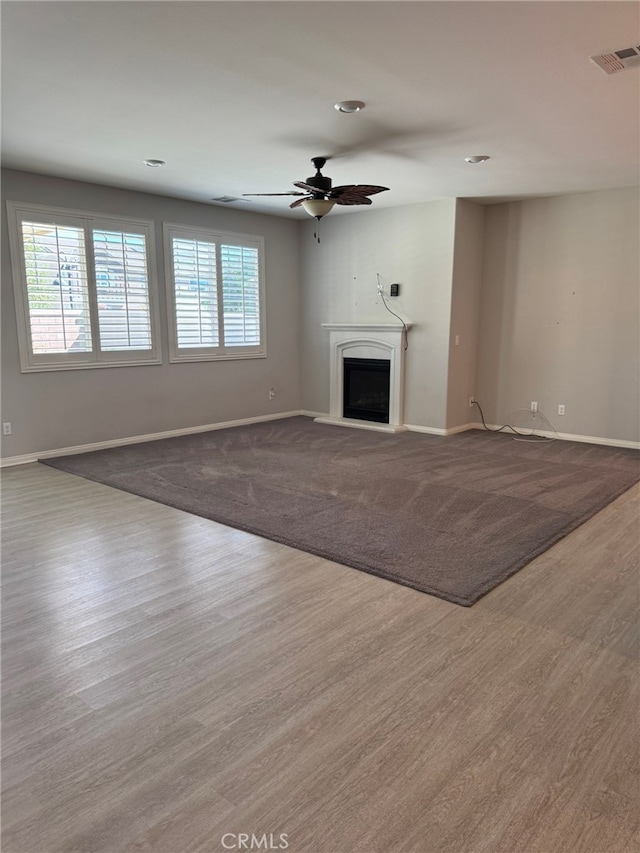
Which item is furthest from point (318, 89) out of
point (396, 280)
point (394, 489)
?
point (396, 280)

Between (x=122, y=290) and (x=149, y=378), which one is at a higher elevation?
(x=122, y=290)

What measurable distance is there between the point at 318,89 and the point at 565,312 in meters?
4.27

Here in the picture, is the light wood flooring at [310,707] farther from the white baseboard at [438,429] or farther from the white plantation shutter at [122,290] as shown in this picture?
the white baseboard at [438,429]

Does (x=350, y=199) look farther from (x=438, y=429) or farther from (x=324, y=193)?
(x=438, y=429)

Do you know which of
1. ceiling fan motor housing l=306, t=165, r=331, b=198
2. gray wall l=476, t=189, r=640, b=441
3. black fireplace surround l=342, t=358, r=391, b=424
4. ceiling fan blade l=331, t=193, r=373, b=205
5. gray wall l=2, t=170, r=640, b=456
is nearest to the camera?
ceiling fan motor housing l=306, t=165, r=331, b=198

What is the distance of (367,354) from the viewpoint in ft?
24.0

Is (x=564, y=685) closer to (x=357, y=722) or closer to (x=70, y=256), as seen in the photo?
(x=357, y=722)

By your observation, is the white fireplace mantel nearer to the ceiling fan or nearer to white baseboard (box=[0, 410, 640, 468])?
white baseboard (box=[0, 410, 640, 468])

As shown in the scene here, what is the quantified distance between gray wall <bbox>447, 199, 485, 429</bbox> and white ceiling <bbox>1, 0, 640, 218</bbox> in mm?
1269

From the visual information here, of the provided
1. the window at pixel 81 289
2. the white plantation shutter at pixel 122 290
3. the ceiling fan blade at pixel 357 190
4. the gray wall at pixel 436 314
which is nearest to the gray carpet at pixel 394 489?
the gray wall at pixel 436 314

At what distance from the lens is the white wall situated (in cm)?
655

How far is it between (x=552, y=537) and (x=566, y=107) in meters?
2.72

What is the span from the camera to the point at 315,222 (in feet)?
25.1

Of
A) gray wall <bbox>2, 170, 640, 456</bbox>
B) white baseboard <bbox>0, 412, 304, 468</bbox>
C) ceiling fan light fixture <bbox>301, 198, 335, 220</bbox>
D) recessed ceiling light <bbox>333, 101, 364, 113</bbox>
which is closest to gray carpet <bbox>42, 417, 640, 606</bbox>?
white baseboard <bbox>0, 412, 304, 468</bbox>
